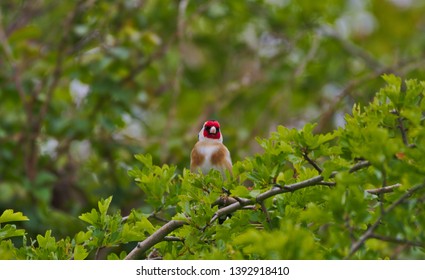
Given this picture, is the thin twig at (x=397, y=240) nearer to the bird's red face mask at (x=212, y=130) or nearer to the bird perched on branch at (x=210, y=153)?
the bird perched on branch at (x=210, y=153)

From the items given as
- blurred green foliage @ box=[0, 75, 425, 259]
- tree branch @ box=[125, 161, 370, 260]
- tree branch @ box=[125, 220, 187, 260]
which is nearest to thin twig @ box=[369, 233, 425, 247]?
blurred green foliage @ box=[0, 75, 425, 259]

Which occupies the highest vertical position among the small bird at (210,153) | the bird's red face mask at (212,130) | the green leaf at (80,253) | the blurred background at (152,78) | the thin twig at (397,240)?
the blurred background at (152,78)

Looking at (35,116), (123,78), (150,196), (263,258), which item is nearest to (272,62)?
(123,78)

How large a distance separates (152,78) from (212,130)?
8.85ft

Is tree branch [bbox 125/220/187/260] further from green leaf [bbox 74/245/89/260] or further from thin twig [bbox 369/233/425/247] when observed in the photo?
thin twig [bbox 369/233/425/247]

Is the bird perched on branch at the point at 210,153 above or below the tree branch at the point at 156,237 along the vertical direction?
above

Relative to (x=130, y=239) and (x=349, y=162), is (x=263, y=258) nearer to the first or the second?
(x=349, y=162)

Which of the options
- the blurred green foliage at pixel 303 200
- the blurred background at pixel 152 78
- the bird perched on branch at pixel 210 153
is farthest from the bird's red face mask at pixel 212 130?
the blurred background at pixel 152 78

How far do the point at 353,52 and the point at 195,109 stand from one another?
147 centimetres

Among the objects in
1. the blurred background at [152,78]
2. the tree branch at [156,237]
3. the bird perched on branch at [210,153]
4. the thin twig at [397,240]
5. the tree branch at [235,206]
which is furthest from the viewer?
the blurred background at [152,78]

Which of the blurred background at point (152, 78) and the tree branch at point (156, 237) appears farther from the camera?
the blurred background at point (152, 78)

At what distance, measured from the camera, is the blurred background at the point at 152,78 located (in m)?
5.27

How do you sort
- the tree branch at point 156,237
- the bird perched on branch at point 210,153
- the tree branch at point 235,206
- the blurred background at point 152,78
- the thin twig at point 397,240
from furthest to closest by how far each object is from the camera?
the blurred background at point 152,78, the bird perched on branch at point 210,153, the tree branch at point 156,237, the tree branch at point 235,206, the thin twig at point 397,240

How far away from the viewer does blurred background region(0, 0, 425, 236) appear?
527 cm
